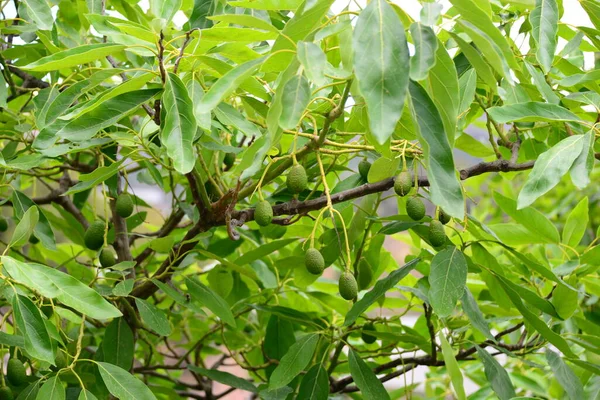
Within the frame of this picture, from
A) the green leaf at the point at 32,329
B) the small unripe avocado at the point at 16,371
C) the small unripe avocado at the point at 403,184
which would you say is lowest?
the small unripe avocado at the point at 16,371

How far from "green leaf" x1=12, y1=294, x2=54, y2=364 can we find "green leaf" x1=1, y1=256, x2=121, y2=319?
0.03 m

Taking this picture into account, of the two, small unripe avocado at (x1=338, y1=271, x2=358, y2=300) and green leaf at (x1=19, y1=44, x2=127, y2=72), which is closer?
green leaf at (x1=19, y1=44, x2=127, y2=72)

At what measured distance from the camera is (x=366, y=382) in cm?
105

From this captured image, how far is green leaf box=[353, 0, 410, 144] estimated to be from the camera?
0.59 metres

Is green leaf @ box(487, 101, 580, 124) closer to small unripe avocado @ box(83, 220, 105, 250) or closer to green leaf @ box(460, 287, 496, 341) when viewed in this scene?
green leaf @ box(460, 287, 496, 341)

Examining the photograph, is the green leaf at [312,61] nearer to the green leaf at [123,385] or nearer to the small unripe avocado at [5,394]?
the green leaf at [123,385]

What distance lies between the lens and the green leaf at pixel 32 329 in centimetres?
81

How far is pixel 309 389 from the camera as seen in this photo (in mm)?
1069

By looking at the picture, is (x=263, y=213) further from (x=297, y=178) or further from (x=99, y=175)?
(x=99, y=175)

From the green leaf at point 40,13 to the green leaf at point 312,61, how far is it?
0.47 metres

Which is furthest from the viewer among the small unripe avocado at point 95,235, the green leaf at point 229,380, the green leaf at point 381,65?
the green leaf at point 229,380

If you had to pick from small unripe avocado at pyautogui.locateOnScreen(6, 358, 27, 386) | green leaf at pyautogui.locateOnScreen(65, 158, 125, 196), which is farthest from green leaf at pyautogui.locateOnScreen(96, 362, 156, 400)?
green leaf at pyautogui.locateOnScreen(65, 158, 125, 196)

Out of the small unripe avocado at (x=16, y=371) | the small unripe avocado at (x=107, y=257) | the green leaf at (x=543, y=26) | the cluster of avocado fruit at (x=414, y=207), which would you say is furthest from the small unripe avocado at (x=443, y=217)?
the small unripe avocado at (x=16, y=371)

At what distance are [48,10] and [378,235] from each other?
0.55 meters
